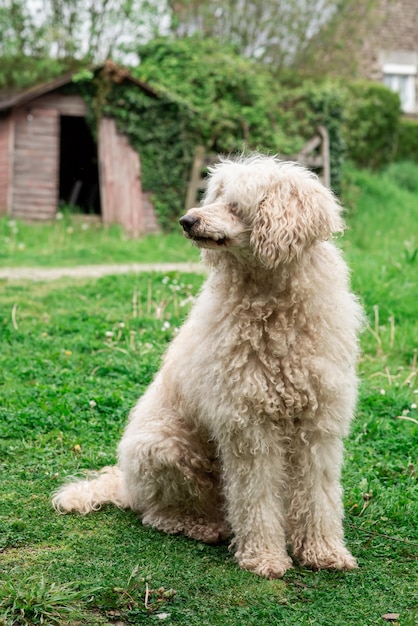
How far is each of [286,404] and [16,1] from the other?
51.9 ft

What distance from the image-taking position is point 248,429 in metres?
3.32

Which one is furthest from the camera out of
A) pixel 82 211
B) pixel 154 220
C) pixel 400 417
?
pixel 82 211

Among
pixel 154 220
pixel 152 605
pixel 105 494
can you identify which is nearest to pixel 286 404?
pixel 152 605

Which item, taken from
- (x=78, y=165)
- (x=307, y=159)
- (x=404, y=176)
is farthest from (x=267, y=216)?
(x=404, y=176)

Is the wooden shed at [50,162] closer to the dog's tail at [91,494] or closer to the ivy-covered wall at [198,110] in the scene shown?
the ivy-covered wall at [198,110]

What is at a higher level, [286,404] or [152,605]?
[286,404]

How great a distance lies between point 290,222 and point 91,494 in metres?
1.77

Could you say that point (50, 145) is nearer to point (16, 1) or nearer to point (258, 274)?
point (16, 1)

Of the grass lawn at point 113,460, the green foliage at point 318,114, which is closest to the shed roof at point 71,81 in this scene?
the green foliage at point 318,114

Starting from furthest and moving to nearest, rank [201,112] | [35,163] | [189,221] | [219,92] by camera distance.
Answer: [219,92] → [201,112] → [35,163] → [189,221]

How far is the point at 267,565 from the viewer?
3320 mm

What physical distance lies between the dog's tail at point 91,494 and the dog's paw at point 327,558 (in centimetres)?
102

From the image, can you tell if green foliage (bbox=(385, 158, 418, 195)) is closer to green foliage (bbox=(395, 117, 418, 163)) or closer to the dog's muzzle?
green foliage (bbox=(395, 117, 418, 163))

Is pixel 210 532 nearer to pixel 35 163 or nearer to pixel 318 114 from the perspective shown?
pixel 35 163
